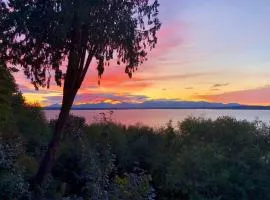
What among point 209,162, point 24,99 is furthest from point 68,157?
point 24,99

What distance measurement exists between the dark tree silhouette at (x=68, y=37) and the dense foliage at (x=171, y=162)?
1.62 m

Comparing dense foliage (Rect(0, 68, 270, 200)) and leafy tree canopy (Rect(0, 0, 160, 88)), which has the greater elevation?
leafy tree canopy (Rect(0, 0, 160, 88))

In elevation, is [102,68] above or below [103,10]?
below

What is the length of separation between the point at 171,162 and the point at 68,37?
5.21 metres

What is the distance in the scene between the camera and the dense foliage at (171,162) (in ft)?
44.3

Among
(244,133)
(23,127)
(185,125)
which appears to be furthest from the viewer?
(23,127)

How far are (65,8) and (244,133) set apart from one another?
686 centimetres

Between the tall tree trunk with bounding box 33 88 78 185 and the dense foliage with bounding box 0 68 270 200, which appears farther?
the tall tree trunk with bounding box 33 88 78 185

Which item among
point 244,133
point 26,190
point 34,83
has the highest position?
point 34,83

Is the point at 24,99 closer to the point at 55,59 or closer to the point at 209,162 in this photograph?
the point at 55,59

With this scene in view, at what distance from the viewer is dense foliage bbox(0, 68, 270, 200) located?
13.5 metres

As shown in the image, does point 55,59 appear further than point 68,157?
No

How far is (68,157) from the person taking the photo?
19.2 m

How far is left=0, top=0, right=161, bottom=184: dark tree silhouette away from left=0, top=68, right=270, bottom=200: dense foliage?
1.62 metres
